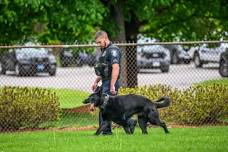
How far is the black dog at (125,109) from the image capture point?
11945 mm

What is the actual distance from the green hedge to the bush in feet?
6.94

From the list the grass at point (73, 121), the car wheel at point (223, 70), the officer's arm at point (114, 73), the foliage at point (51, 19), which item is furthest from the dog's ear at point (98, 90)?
the car wheel at point (223, 70)

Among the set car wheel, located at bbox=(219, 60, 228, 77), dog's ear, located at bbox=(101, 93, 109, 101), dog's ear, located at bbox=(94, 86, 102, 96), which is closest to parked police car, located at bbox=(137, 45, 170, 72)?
car wheel, located at bbox=(219, 60, 228, 77)

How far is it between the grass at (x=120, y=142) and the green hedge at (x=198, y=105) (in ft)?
5.19

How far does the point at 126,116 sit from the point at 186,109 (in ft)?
10.0

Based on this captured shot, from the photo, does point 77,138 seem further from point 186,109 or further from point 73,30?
point 73,30

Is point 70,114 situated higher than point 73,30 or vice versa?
point 73,30

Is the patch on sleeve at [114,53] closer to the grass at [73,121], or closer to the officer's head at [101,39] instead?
the officer's head at [101,39]

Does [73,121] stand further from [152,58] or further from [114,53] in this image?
[152,58]

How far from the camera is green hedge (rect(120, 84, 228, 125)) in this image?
14828 millimetres

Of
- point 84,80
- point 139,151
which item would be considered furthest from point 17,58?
point 139,151

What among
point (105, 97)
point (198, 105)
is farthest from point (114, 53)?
point (198, 105)

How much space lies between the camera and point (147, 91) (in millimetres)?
15203

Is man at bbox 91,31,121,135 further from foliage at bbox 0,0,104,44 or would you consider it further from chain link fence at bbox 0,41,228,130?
foliage at bbox 0,0,104,44
